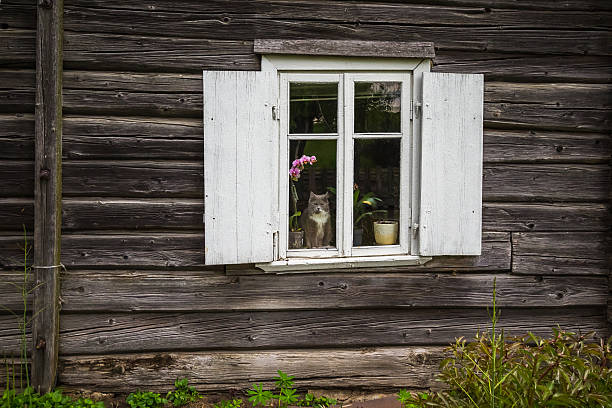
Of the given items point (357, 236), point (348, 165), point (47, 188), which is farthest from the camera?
point (357, 236)

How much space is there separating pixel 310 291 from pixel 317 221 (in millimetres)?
455

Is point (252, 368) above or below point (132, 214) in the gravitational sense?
below

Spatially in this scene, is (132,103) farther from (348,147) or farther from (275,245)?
(348,147)

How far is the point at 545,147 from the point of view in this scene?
3.89 m

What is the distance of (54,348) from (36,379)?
0.20m

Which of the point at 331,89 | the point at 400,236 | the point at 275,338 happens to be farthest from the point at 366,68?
the point at 275,338

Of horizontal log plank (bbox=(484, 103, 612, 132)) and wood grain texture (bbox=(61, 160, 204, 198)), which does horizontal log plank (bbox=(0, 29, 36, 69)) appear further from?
horizontal log plank (bbox=(484, 103, 612, 132))

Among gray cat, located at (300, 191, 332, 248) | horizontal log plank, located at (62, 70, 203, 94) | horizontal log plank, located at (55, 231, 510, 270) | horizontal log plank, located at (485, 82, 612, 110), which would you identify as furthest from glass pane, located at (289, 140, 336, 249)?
horizontal log plank, located at (485, 82, 612, 110)

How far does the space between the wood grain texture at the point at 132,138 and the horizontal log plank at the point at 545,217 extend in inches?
76.2

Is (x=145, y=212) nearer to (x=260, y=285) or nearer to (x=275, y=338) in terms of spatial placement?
(x=260, y=285)

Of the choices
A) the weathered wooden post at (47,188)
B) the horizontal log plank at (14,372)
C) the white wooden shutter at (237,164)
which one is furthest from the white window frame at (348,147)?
the horizontal log plank at (14,372)

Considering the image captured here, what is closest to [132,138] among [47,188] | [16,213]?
[47,188]

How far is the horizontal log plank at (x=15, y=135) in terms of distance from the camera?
11.5 feet

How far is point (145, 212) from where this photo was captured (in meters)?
3.62
